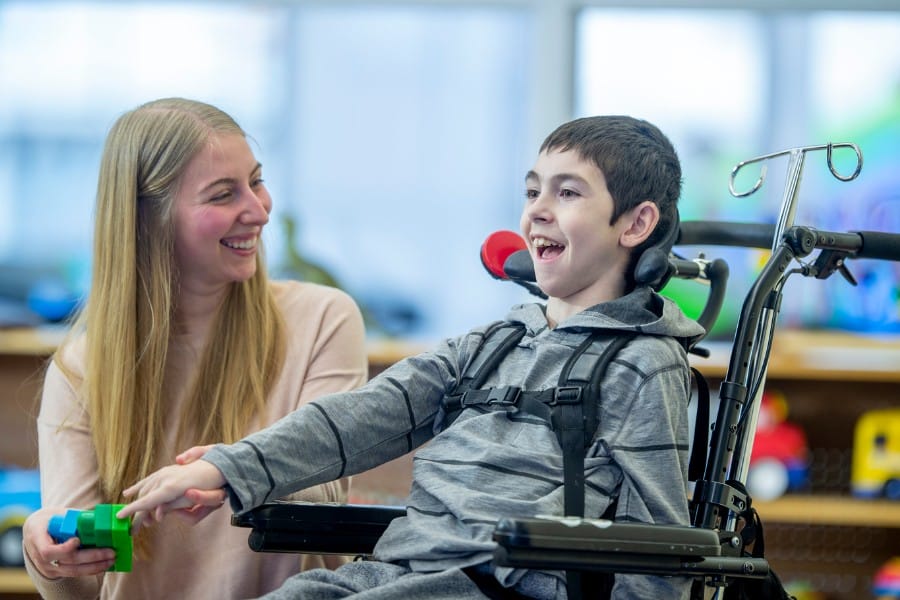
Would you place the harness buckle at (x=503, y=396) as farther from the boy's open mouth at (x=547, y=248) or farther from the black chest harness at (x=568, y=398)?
the boy's open mouth at (x=547, y=248)

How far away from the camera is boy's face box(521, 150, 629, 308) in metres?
1.36

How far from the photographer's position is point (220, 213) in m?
1.61

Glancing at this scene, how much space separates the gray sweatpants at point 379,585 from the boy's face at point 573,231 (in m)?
0.39

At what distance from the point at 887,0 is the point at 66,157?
93.9 inches

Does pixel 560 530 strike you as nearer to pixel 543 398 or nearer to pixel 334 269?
pixel 543 398

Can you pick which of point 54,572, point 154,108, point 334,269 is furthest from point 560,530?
point 334,269

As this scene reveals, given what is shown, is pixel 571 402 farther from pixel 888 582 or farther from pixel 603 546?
pixel 888 582

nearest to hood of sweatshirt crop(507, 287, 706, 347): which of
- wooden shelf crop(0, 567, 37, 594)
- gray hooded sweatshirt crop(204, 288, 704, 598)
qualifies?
gray hooded sweatshirt crop(204, 288, 704, 598)

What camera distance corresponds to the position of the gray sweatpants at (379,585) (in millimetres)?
1223

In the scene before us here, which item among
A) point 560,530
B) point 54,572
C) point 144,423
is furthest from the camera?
point 144,423

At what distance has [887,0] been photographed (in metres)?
3.13

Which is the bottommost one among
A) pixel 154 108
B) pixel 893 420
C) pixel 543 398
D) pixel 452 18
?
pixel 893 420

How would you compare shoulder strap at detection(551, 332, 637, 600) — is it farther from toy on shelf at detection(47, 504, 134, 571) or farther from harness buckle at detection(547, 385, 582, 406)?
toy on shelf at detection(47, 504, 134, 571)

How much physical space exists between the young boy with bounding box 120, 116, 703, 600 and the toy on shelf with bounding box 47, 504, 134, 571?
3 cm
